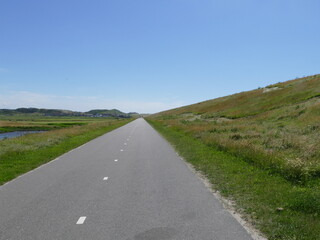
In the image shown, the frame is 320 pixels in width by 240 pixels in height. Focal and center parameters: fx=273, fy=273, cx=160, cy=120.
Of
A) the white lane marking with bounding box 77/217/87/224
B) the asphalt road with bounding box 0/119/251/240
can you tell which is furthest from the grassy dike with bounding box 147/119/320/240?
the white lane marking with bounding box 77/217/87/224

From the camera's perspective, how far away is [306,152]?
1202cm

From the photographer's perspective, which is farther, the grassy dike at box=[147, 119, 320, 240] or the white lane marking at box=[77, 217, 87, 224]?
the white lane marking at box=[77, 217, 87, 224]

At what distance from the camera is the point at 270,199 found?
268 inches

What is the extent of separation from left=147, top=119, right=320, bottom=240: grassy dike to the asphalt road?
549mm

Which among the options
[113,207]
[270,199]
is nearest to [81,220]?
[113,207]

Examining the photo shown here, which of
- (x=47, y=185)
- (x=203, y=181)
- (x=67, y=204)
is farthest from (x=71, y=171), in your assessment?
(x=203, y=181)

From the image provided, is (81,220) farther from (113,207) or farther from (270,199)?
(270,199)

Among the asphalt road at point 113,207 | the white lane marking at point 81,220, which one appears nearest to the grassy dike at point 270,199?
the asphalt road at point 113,207

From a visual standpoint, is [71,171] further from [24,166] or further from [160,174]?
[160,174]

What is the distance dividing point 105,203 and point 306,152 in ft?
30.8

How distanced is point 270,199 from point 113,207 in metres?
3.88

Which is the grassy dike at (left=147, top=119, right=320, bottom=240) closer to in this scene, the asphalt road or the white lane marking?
the asphalt road

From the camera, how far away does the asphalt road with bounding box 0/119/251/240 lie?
5.12m

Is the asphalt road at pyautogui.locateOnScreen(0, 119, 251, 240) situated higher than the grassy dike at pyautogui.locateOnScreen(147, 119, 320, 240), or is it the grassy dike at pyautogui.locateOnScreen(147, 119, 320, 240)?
the asphalt road at pyautogui.locateOnScreen(0, 119, 251, 240)
